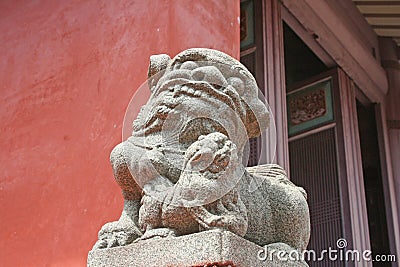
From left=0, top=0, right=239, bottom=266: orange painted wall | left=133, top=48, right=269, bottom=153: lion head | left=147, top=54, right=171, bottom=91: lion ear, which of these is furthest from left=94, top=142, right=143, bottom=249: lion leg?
left=0, top=0, right=239, bottom=266: orange painted wall

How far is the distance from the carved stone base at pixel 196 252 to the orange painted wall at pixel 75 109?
1356 millimetres

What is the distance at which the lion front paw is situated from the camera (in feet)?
6.70

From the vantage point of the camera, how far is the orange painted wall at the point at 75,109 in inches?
140

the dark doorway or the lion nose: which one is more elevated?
the dark doorway

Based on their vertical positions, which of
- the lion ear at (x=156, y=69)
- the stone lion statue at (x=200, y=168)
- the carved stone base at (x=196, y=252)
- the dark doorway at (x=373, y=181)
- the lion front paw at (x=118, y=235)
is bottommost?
the carved stone base at (x=196, y=252)

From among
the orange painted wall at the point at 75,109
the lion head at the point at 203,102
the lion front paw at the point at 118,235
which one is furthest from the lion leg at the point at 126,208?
the orange painted wall at the point at 75,109

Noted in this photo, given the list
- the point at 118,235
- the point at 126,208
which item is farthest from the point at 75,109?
the point at 118,235

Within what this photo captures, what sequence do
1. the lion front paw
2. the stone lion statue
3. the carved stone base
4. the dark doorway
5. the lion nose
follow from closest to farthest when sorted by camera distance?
the carved stone base → the stone lion statue → the lion front paw → the lion nose → the dark doorway

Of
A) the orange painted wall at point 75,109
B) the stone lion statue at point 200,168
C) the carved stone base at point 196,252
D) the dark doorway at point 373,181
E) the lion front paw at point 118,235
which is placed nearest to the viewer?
the carved stone base at point 196,252

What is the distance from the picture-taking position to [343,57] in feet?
22.8

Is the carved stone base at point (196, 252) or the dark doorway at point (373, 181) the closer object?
the carved stone base at point (196, 252)

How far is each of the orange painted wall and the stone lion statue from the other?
119cm

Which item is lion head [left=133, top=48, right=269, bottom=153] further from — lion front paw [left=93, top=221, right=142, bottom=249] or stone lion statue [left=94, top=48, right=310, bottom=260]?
lion front paw [left=93, top=221, right=142, bottom=249]

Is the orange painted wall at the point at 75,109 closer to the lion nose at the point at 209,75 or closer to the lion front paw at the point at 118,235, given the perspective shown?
the lion front paw at the point at 118,235
